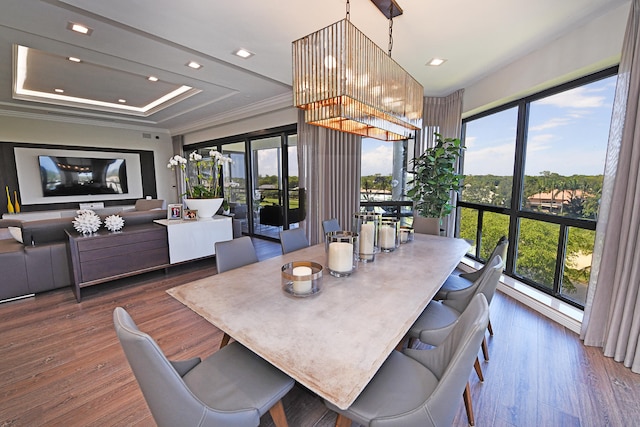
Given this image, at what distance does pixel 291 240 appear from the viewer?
2.63m

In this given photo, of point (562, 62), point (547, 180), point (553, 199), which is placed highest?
point (562, 62)

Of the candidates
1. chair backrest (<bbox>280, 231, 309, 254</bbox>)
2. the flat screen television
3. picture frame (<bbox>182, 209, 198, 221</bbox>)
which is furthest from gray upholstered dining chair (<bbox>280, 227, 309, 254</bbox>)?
the flat screen television

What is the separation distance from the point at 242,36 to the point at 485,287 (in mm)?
2957

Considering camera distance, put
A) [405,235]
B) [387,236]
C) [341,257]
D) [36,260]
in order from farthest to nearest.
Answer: [36,260] < [405,235] < [387,236] < [341,257]

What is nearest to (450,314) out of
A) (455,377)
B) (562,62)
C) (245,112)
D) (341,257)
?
(341,257)

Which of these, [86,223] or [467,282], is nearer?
[467,282]

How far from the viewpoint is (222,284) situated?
164cm

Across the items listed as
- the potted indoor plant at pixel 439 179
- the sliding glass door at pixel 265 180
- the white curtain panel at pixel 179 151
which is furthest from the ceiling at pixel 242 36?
the white curtain panel at pixel 179 151

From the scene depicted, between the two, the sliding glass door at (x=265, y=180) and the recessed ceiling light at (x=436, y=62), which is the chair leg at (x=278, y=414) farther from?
the sliding glass door at (x=265, y=180)

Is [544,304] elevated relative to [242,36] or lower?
lower

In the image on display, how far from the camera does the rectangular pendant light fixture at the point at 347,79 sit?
1.62 metres

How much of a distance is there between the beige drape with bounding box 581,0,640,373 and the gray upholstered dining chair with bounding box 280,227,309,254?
2.52 meters

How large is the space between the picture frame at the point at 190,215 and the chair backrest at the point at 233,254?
2.17 metres

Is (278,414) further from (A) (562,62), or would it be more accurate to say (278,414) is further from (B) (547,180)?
(A) (562,62)
